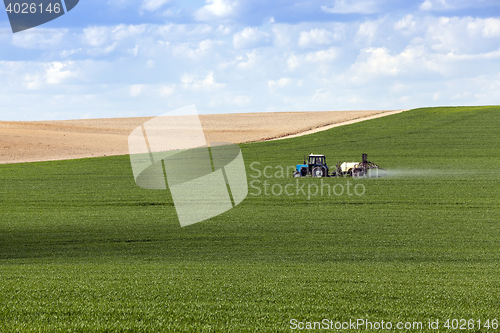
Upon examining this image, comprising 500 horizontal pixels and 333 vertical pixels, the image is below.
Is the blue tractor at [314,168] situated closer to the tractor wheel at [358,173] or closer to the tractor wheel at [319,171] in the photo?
the tractor wheel at [319,171]

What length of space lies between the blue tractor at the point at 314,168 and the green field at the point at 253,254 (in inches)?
35.8

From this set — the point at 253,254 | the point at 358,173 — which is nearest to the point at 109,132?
the point at 358,173

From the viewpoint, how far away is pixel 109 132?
2904 inches

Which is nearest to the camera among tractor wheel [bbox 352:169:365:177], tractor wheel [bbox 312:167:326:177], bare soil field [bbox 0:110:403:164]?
tractor wheel [bbox 312:167:326:177]

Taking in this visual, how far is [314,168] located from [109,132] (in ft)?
166

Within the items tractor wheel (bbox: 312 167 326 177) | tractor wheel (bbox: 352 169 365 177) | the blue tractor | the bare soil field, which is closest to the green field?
the blue tractor

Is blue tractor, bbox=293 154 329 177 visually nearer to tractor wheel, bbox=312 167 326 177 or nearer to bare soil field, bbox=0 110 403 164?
tractor wheel, bbox=312 167 326 177

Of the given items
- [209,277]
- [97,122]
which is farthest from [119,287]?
[97,122]

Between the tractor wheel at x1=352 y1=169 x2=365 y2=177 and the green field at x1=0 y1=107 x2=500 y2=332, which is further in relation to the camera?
the tractor wheel at x1=352 y1=169 x2=365 y2=177

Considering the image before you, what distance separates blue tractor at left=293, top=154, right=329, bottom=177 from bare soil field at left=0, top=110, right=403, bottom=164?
26799 mm

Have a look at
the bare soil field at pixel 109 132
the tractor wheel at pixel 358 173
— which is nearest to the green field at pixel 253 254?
the tractor wheel at pixel 358 173

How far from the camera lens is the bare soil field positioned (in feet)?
172

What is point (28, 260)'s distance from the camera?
13820mm

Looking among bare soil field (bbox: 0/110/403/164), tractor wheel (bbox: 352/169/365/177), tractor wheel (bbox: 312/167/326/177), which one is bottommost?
tractor wheel (bbox: 352/169/365/177)
